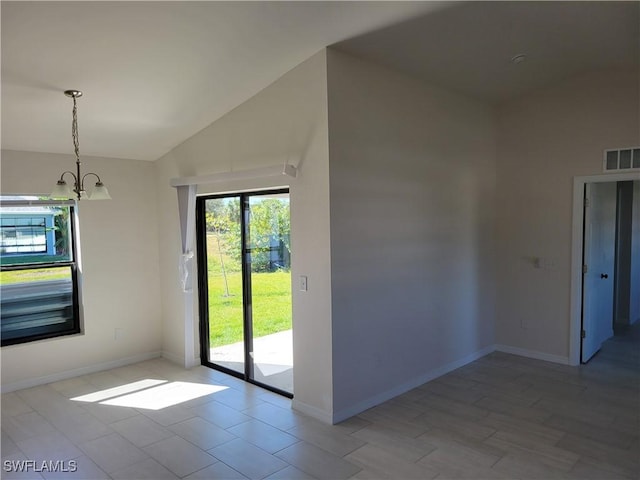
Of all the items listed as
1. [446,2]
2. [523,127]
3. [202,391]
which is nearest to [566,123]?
[523,127]

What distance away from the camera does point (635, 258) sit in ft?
21.8

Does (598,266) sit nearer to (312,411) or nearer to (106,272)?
(312,411)

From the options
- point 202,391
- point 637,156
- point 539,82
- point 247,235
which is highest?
point 539,82

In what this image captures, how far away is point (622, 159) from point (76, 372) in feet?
20.2

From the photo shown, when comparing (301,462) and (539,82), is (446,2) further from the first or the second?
(301,462)

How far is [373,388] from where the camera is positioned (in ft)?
12.8

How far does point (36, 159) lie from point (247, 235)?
231 centimetres

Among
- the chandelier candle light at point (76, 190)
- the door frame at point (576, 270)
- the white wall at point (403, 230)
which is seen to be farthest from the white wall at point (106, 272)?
the door frame at point (576, 270)

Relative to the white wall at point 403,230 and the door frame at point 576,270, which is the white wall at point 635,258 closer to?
the door frame at point 576,270

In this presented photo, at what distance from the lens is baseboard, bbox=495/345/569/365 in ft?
16.2

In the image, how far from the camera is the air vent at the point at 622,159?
14.3 feet

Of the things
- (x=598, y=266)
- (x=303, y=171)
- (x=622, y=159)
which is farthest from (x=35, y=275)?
(x=598, y=266)

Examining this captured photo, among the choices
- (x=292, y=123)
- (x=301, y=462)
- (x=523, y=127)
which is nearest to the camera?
(x=301, y=462)

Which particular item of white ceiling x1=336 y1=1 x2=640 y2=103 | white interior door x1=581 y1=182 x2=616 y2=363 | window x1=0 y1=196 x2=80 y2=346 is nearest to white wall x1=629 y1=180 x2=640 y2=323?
white interior door x1=581 y1=182 x2=616 y2=363
